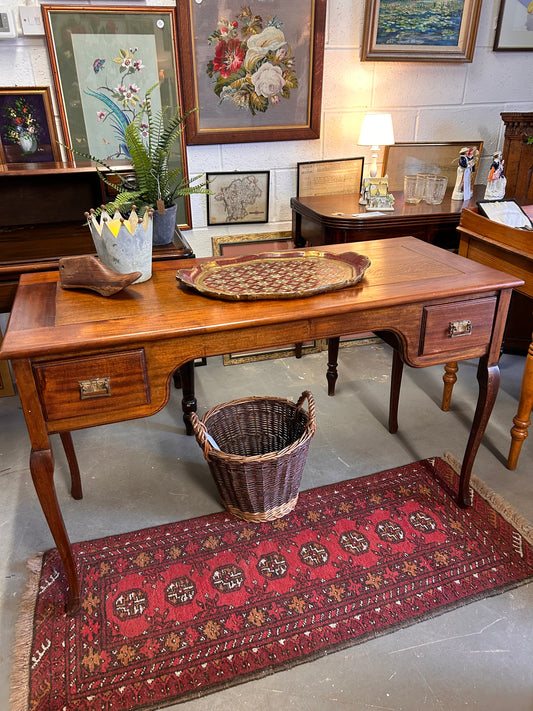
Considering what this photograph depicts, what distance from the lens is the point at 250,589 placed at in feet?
5.75

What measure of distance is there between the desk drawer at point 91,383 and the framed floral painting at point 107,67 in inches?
55.2

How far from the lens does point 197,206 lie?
10.2 feet

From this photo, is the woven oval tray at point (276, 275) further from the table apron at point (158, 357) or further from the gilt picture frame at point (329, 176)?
the gilt picture frame at point (329, 176)

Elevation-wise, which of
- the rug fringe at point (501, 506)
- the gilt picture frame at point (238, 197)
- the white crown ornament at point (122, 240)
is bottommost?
the rug fringe at point (501, 506)

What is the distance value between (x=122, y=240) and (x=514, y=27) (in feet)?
9.97

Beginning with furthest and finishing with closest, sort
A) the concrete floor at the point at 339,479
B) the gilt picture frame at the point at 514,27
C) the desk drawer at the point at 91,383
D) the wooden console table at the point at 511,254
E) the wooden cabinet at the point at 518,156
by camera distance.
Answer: the gilt picture frame at the point at 514,27 → the wooden cabinet at the point at 518,156 → the wooden console table at the point at 511,254 → the concrete floor at the point at 339,479 → the desk drawer at the point at 91,383

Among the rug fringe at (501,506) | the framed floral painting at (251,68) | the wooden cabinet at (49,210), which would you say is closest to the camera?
the rug fringe at (501,506)

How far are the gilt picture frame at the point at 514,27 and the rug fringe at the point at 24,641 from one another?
12.3 feet

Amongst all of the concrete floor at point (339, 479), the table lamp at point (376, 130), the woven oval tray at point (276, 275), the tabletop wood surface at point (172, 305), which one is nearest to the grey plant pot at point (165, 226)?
the tabletop wood surface at point (172, 305)

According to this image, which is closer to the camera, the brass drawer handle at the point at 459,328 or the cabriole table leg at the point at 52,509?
the cabriole table leg at the point at 52,509

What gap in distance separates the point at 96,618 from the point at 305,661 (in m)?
0.67

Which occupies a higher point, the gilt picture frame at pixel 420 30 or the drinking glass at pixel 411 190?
the gilt picture frame at pixel 420 30

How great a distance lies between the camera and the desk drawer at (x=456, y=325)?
1691mm

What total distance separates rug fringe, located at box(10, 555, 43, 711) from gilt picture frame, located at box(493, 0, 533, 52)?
375cm
